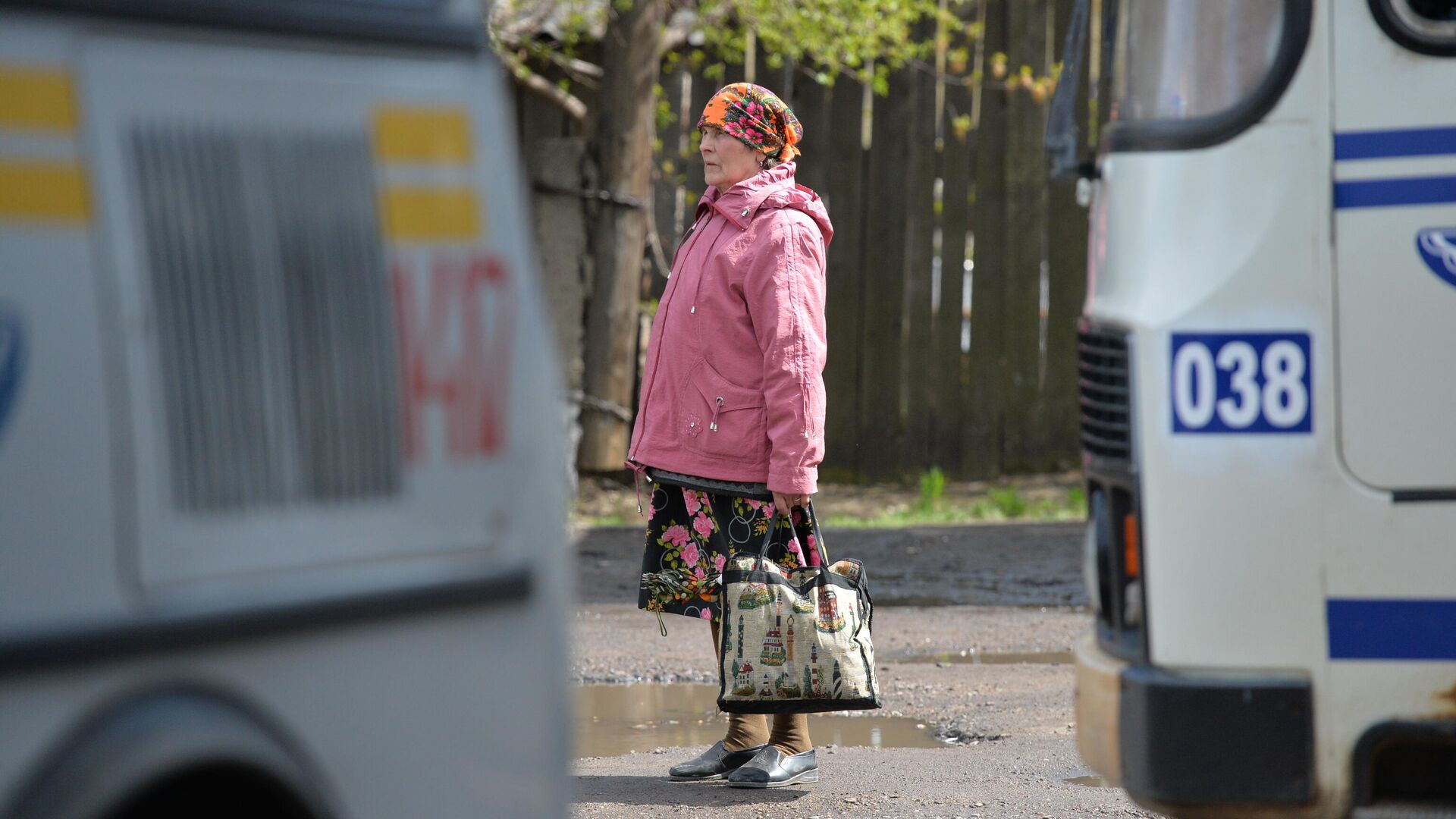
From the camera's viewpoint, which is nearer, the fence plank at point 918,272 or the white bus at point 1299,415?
the white bus at point 1299,415

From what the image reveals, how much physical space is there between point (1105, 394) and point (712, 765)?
193cm

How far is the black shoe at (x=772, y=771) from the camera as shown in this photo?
4344mm

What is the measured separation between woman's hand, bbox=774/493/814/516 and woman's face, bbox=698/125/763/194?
2.78ft

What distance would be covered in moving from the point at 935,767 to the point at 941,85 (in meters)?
5.84

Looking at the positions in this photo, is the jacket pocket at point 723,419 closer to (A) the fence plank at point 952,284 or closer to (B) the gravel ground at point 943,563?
(B) the gravel ground at point 943,563

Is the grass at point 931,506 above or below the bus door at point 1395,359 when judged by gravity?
below

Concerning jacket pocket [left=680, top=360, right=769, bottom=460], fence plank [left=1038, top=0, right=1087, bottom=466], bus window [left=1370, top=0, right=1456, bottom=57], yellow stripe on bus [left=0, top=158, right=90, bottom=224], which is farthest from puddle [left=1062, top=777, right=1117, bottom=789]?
fence plank [left=1038, top=0, right=1087, bottom=466]

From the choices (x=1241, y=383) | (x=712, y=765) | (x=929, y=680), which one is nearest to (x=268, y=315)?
(x=1241, y=383)

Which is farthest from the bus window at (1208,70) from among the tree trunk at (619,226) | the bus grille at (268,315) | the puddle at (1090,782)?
the tree trunk at (619,226)

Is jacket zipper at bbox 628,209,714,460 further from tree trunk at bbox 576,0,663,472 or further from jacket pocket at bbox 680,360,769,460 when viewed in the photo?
tree trunk at bbox 576,0,663,472

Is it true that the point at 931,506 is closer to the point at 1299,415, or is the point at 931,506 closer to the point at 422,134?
the point at 1299,415

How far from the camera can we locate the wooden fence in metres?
9.57

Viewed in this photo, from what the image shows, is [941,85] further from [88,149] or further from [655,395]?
[88,149]

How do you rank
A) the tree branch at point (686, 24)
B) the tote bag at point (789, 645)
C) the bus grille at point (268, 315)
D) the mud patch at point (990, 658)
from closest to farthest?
the bus grille at point (268, 315), the tote bag at point (789, 645), the mud patch at point (990, 658), the tree branch at point (686, 24)
